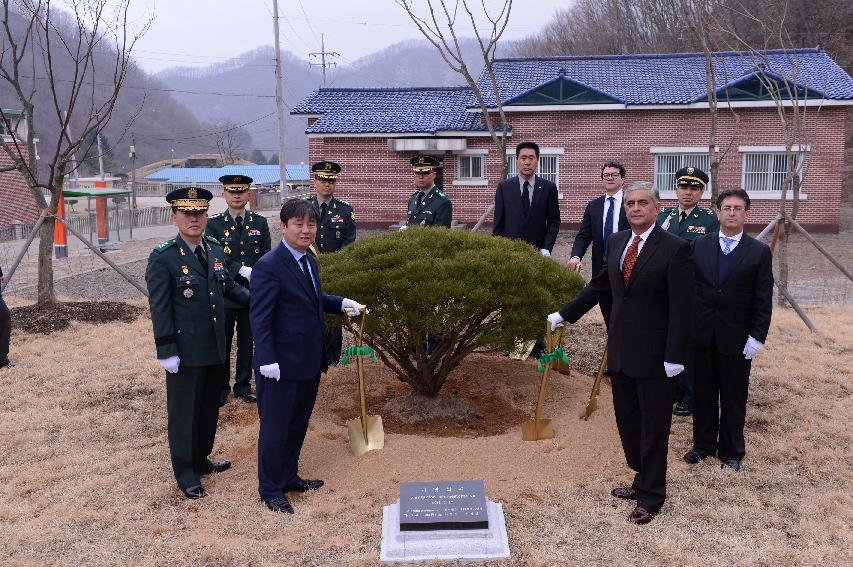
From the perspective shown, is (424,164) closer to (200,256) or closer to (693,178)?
(693,178)

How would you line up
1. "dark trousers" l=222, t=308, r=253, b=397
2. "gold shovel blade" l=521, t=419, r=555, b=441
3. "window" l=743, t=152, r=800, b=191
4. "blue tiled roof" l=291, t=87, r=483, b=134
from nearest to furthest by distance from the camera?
1. "gold shovel blade" l=521, t=419, r=555, b=441
2. "dark trousers" l=222, t=308, r=253, b=397
3. "window" l=743, t=152, r=800, b=191
4. "blue tiled roof" l=291, t=87, r=483, b=134

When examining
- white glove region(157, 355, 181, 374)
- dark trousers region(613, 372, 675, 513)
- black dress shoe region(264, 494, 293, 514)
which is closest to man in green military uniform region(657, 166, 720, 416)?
dark trousers region(613, 372, 675, 513)

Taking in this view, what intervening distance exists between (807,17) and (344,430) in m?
35.9

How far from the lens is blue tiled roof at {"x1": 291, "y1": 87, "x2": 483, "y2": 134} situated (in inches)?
913

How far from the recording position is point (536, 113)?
22484 mm

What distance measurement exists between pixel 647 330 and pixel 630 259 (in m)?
0.40

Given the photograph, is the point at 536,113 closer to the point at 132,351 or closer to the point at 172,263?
the point at 132,351

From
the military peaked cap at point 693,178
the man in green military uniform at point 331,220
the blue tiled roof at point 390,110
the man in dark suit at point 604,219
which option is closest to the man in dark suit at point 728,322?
the military peaked cap at point 693,178

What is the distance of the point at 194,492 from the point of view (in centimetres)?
478

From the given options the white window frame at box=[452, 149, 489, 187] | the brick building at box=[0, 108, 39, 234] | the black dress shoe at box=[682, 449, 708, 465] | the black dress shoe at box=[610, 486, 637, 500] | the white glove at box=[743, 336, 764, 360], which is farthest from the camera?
the brick building at box=[0, 108, 39, 234]

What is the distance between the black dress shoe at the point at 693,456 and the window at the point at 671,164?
1768 centimetres

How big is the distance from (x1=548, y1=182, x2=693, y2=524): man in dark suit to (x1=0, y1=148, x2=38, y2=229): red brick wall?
100 feet

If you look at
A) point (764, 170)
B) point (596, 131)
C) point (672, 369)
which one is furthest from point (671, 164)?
point (672, 369)

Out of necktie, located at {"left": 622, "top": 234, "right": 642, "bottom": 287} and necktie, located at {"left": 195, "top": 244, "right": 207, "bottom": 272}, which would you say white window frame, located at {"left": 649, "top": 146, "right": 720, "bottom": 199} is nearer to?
necktie, located at {"left": 622, "top": 234, "right": 642, "bottom": 287}
